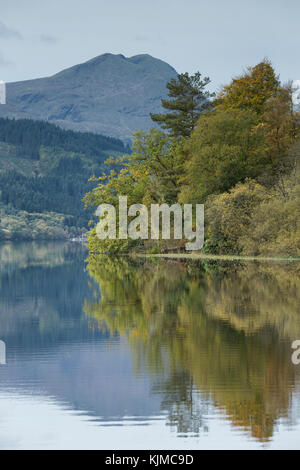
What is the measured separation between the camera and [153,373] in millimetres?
10789

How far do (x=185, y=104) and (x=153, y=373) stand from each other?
50.2m

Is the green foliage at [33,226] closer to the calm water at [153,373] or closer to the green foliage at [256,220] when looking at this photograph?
the green foliage at [256,220]

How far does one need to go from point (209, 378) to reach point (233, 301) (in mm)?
10071

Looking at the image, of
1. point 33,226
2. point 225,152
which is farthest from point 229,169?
point 33,226

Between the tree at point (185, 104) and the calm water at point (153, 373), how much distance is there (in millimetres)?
38865

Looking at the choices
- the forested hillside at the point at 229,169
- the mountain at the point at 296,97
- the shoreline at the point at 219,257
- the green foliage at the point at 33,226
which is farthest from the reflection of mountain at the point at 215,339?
the green foliage at the point at 33,226

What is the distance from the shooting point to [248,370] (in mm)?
10805

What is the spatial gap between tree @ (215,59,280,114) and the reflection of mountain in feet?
93.7

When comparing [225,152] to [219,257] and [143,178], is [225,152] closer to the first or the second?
[219,257]

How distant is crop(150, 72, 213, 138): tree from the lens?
59016 millimetres

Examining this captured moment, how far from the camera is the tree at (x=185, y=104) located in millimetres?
59016

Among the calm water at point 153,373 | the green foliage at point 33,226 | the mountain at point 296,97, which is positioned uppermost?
the mountain at point 296,97

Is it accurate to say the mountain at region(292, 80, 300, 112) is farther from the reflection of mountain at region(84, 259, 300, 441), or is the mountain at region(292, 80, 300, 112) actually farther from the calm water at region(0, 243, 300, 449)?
the calm water at region(0, 243, 300, 449)
